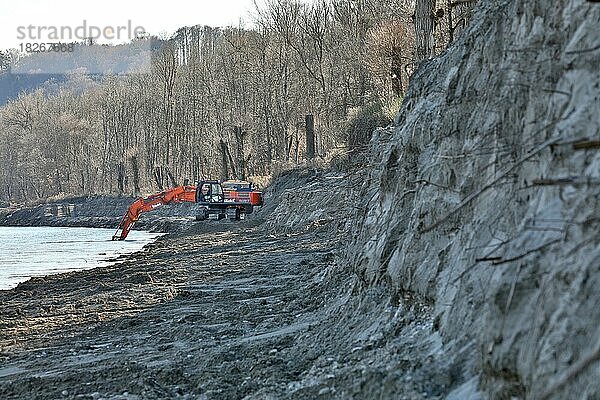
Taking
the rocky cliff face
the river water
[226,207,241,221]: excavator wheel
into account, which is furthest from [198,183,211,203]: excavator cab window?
the rocky cliff face

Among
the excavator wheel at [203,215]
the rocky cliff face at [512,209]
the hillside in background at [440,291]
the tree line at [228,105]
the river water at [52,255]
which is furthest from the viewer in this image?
the excavator wheel at [203,215]

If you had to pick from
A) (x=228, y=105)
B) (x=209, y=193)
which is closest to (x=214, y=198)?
(x=209, y=193)

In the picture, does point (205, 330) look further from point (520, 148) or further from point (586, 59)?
point (586, 59)

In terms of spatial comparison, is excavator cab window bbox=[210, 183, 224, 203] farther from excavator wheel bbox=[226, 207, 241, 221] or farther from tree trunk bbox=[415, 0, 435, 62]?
tree trunk bbox=[415, 0, 435, 62]

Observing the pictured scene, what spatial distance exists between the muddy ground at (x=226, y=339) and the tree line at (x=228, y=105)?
4.78 m

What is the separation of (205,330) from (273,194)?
30.4 m

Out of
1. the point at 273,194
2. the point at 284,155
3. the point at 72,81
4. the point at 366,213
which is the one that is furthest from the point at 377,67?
the point at 72,81

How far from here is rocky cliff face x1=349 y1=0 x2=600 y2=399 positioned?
4156mm

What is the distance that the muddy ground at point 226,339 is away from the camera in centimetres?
629

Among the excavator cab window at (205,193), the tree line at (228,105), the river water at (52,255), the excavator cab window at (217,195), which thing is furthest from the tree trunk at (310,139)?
the river water at (52,255)

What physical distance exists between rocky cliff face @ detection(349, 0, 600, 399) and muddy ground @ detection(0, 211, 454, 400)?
1.15ft

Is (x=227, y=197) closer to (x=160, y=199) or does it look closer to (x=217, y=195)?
(x=217, y=195)

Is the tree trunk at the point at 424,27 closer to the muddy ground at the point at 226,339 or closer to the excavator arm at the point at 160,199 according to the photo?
the muddy ground at the point at 226,339

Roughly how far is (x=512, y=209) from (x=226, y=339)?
16.0ft
